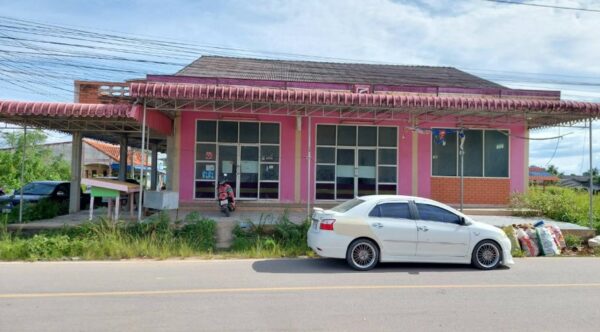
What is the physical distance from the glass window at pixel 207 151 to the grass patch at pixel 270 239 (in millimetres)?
4572

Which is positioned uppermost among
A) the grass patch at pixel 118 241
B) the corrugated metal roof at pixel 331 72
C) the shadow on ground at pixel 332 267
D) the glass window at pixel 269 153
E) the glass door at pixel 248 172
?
the corrugated metal roof at pixel 331 72

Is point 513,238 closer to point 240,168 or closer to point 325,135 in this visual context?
point 325,135

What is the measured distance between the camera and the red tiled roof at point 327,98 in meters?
11.6

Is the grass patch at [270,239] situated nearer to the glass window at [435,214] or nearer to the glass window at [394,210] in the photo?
the glass window at [394,210]

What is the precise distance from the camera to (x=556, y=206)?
1483 cm

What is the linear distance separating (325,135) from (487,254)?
28.0ft

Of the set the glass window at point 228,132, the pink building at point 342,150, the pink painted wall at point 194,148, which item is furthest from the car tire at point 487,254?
the glass window at point 228,132

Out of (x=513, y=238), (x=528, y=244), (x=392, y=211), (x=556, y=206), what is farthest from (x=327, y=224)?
(x=556, y=206)

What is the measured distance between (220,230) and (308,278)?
14.6 ft

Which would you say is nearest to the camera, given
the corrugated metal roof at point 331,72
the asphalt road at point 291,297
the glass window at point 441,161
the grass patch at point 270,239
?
the asphalt road at point 291,297

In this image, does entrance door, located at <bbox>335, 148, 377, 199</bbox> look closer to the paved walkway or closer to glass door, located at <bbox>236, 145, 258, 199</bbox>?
the paved walkway

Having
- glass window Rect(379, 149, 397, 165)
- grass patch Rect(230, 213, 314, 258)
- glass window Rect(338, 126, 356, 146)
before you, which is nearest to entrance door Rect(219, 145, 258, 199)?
glass window Rect(338, 126, 356, 146)

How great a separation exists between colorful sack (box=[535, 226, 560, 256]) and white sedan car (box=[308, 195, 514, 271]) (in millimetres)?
2510

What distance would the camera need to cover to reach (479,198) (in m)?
16.5
